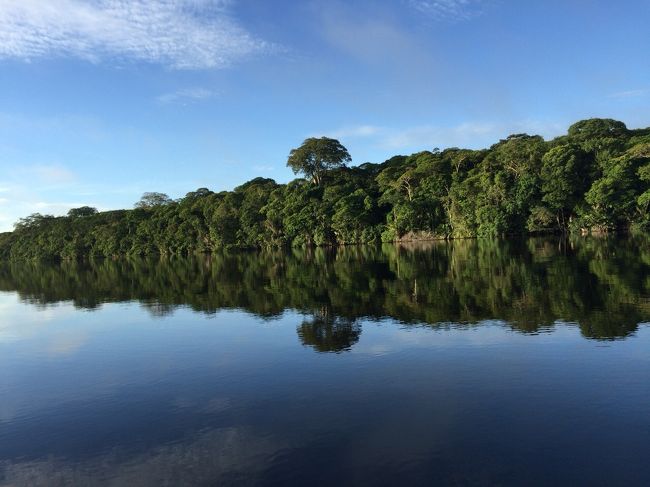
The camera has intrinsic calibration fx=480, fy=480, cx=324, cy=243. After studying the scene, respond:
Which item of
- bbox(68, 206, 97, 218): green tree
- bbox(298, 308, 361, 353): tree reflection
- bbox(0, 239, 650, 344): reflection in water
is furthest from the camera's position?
bbox(68, 206, 97, 218): green tree

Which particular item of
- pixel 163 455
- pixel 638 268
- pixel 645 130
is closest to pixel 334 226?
pixel 645 130

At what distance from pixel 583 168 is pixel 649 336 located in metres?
64.2

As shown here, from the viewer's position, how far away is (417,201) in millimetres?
82938

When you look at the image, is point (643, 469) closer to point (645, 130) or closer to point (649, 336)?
point (649, 336)

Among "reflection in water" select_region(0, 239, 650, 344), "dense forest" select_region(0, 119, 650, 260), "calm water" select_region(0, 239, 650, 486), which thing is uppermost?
"dense forest" select_region(0, 119, 650, 260)

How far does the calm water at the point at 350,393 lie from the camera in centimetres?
785

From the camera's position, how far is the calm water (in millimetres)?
7852

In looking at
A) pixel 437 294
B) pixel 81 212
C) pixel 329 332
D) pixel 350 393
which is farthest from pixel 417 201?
pixel 81 212

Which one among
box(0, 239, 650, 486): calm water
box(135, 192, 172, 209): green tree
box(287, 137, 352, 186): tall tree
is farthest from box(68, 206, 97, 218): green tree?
box(0, 239, 650, 486): calm water

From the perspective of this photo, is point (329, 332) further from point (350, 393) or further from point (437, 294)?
point (437, 294)

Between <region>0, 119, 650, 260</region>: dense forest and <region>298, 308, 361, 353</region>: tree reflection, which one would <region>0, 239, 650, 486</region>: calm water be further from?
<region>0, 119, 650, 260</region>: dense forest

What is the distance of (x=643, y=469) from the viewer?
7.10 m

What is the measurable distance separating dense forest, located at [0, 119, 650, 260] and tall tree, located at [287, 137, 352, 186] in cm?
23

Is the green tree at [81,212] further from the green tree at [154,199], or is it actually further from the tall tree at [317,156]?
the tall tree at [317,156]
